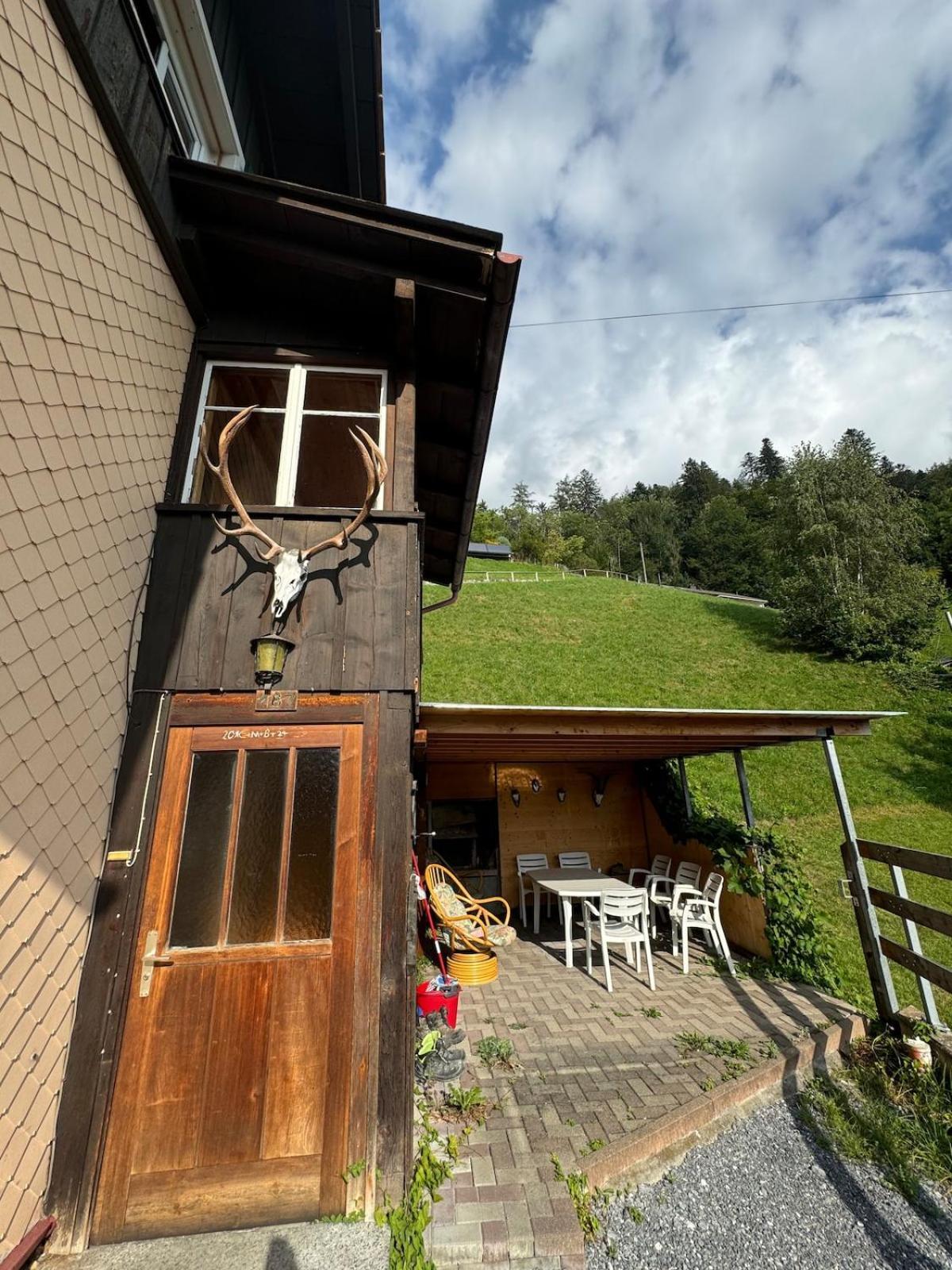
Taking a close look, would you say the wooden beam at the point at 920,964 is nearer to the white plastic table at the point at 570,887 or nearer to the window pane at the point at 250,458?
the white plastic table at the point at 570,887

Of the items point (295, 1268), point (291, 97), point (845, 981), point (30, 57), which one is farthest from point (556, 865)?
point (291, 97)

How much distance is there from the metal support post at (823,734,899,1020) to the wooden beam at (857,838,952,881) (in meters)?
0.10

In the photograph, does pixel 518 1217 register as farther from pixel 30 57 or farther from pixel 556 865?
pixel 556 865

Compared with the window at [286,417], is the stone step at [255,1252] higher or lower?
lower

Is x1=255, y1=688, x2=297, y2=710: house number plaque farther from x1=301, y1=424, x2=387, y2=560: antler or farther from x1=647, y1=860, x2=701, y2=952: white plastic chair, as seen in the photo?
x1=647, y1=860, x2=701, y2=952: white plastic chair

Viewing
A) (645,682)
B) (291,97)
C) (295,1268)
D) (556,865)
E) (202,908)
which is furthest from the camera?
(645,682)

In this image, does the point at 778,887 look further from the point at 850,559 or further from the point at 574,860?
the point at 850,559

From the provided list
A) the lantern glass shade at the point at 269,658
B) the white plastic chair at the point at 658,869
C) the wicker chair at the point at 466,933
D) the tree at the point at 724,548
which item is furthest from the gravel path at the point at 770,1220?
the tree at the point at 724,548

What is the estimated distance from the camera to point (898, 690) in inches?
606

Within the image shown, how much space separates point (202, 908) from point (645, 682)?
50.1ft

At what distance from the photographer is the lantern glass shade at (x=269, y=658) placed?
2.82 m

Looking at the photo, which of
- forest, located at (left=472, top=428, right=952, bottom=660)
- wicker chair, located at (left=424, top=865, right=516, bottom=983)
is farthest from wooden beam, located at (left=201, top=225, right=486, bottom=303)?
forest, located at (left=472, top=428, right=952, bottom=660)

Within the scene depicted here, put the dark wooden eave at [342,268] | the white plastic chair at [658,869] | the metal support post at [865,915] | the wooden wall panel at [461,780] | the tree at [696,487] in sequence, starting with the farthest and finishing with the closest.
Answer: the tree at [696,487] → the wooden wall panel at [461,780] → the white plastic chair at [658,869] → the metal support post at [865,915] → the dark wooden eave at [342,268]

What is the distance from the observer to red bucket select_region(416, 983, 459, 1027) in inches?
159
